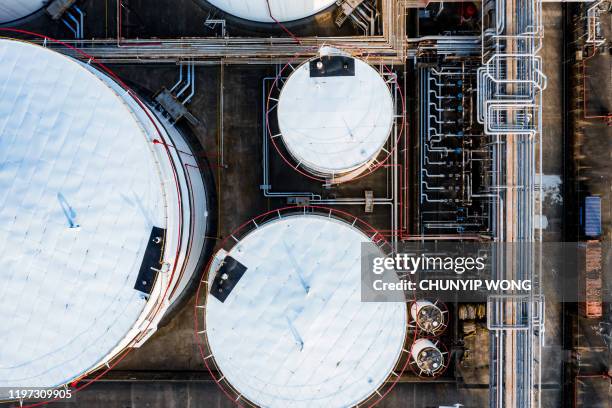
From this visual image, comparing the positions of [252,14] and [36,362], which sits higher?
[252,14]

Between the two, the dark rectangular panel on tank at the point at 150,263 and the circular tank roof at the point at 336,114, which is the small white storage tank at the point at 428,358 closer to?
the circular tank roof at the point at 336,114

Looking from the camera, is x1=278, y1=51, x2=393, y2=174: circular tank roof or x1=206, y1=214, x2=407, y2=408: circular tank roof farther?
x1=278, y1=51, x2=393, y2=174: circular tank roof

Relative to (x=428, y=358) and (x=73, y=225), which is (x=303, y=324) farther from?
(x=73, y=225)

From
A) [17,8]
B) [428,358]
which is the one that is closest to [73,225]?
[17,8]

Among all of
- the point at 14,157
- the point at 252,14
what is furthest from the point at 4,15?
the point at 252,14

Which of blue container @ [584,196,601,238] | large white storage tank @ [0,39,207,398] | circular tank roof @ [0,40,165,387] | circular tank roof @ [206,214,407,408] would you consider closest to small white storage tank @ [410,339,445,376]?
circular tank roof @ [206,214,407,408]

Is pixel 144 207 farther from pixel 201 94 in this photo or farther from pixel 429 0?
pixel 429 0

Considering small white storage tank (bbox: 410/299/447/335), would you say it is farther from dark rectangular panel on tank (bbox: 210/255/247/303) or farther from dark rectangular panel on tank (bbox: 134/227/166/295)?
dark rectangular panel on tank (bbox: 134/227/166/295)
